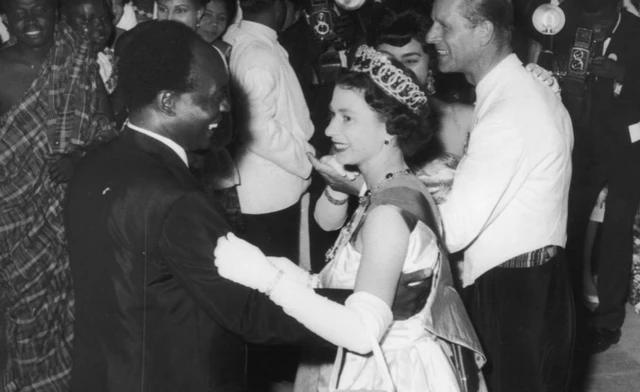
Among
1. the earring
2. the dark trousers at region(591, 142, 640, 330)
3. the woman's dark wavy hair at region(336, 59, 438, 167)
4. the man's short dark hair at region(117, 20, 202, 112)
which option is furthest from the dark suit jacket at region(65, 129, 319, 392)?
the dark trousers at region(591, 142, 640, 330)

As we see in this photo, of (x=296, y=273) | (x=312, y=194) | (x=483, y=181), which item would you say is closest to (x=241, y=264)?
(x=296, y=273)

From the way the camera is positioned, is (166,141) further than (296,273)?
No

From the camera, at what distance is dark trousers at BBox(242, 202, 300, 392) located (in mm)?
3809

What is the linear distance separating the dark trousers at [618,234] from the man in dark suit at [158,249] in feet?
9.17

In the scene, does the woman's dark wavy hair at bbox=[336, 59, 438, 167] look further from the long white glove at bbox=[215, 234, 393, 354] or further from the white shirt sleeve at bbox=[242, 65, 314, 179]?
the white shirt sleeve at bbox=[242, 65, 314, 179]

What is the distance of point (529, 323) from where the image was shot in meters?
2.66

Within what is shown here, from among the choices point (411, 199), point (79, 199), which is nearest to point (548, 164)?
point (411, 199)

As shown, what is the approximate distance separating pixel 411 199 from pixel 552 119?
717 millimetres

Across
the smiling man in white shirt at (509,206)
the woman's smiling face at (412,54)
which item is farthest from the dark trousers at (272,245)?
the smiling man in white shirt at (509,206)

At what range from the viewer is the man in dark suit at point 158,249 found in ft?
5.97

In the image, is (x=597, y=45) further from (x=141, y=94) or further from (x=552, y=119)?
(x=141, y=94)

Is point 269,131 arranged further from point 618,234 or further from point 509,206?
point 618,234

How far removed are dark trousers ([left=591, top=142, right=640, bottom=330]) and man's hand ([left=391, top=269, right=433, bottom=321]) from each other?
2.45 meters

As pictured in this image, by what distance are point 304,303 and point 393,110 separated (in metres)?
0.67
